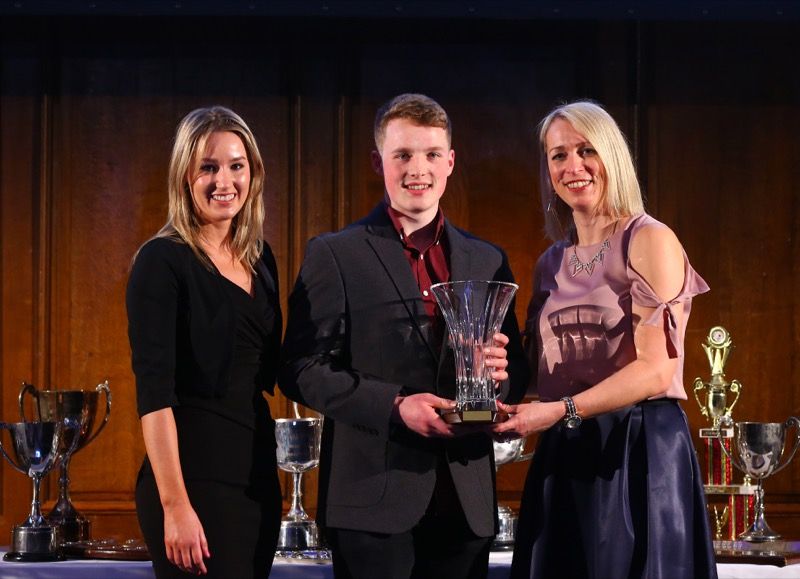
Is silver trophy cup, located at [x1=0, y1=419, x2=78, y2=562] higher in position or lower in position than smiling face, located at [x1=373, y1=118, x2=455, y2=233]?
lower

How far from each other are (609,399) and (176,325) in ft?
3.29

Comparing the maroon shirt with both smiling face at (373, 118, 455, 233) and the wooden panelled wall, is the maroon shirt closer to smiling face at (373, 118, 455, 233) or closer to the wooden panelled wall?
smiling face at (373, 118, 455, 233)

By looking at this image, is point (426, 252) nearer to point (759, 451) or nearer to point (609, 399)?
point (609, 399)

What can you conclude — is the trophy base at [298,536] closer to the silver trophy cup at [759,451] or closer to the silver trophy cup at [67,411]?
the silver trophy cup at [67,411]

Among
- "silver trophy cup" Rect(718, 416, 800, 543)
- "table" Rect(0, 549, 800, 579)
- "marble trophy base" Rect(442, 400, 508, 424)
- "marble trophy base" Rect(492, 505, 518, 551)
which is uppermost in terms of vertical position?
"marble trophy base" Rect(442, 400, 508, 424)

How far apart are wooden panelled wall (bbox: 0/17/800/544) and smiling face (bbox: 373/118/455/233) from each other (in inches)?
78.2

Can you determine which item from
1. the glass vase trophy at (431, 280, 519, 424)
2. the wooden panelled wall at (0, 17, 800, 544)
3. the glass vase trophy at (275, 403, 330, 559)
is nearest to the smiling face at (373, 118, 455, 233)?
the glass vase trophy at (431, 280, 519, 424)

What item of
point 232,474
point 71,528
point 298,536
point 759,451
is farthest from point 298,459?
point 759,451

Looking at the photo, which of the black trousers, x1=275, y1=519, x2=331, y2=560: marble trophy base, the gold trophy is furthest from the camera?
the gold trophy

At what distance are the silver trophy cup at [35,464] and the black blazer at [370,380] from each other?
→ 3.68 ft

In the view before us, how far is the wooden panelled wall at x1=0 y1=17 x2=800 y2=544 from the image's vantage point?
4789mm

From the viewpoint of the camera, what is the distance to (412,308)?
272 centimetres

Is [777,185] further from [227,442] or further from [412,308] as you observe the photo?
[227,442]

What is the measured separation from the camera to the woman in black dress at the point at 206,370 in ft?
8.60
